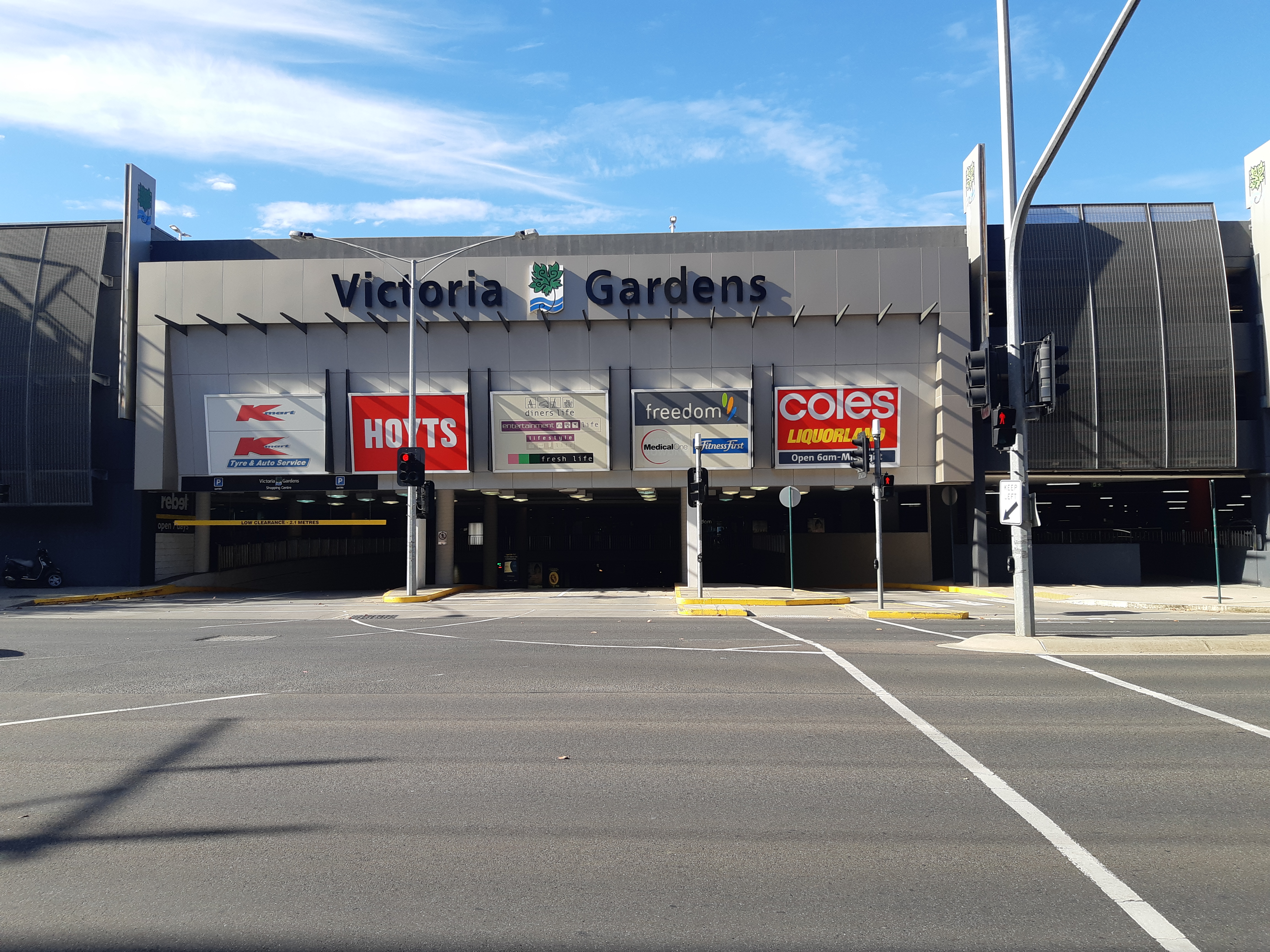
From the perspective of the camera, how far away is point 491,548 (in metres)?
45.2

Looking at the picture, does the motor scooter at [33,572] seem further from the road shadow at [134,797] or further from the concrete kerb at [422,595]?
the road shadow at [134,797]

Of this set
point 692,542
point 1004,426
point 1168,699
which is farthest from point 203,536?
point 1168,699

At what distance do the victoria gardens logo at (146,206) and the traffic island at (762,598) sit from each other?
25.2m

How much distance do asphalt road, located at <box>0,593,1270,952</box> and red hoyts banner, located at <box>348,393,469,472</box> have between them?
64.7ft

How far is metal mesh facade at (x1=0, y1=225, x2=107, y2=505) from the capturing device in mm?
31891

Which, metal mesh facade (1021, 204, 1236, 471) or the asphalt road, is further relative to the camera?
metal mesh facade (1021, 204, 1236, 471)

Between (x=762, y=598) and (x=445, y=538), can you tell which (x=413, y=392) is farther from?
(x=762, y=598)

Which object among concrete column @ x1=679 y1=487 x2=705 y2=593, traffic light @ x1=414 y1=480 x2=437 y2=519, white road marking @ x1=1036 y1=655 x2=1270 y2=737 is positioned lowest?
white road marking @ x1=1036 y1=655 x2=1270 y2=737

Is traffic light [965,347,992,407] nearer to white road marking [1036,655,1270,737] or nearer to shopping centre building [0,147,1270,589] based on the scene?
white road marking [1036,655,1270,737]

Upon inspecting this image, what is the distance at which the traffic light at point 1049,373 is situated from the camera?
13.6 metres

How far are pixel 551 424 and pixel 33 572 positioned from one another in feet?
65.8

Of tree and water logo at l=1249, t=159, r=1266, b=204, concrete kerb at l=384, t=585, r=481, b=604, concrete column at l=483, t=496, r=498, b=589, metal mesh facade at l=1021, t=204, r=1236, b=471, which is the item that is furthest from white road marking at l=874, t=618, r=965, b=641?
concrete column at l=483, t=496, r=498, b=589

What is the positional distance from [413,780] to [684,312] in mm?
26402

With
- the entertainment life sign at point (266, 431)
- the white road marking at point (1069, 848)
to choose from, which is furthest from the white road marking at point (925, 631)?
the entertainment life sign at point (266, 431)
